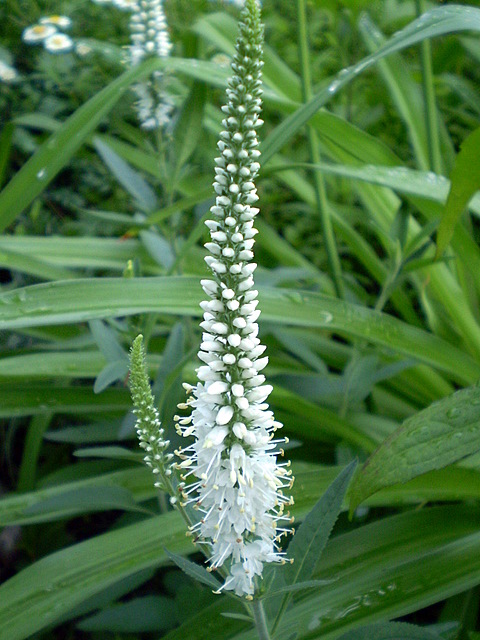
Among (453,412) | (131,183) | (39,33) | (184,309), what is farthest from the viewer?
(39,33)

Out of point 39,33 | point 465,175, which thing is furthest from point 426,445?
point 39,33

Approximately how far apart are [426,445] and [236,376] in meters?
0.42

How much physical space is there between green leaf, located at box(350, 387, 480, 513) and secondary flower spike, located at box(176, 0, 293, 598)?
0.66 ft

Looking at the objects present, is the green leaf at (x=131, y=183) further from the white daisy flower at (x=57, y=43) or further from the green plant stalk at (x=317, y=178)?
the white daisy flower at (x=57, y=43)

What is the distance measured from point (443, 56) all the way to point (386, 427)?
2382 millimetres

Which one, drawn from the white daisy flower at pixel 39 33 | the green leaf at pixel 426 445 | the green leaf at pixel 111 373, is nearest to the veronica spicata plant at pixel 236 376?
the green leaf at pixel 426 445

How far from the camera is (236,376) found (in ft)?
3.25

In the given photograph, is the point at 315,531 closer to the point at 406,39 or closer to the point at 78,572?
the point at 78,572

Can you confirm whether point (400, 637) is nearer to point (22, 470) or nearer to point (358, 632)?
point (358, 632)

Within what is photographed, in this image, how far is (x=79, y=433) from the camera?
2.00 m

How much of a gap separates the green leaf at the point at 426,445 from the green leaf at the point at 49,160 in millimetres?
1412

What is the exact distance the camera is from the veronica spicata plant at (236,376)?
0.94 metres

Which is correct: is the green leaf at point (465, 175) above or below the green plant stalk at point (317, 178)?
below

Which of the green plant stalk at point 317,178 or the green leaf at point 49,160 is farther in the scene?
the green plant stalk at point 317,178
